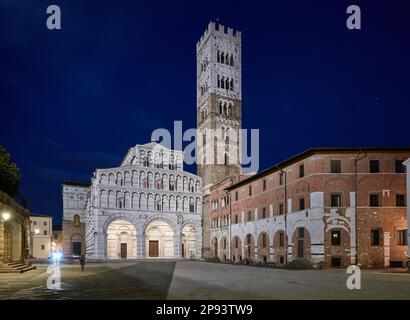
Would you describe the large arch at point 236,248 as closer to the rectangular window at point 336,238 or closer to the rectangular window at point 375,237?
the rectangular window at point 336,238

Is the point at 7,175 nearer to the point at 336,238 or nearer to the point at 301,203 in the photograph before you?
the point at 301,203

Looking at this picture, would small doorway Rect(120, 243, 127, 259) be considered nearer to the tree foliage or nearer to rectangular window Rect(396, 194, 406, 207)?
the tree foliage

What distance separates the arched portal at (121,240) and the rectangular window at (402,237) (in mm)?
41603

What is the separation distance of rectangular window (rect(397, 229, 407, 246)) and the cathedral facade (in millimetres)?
40031

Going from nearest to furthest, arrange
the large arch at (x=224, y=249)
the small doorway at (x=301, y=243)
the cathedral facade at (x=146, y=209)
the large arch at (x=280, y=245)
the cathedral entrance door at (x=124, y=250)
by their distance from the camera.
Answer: the small doorway at (x=301, y=243) < the large arch at (x=280, y=245) < the large arch at (x=224, y=249) < the cathedral facade at (x=146, y=209) < the cathedral entrance door at (x=124, y=250)

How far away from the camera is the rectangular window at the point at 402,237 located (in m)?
33.1

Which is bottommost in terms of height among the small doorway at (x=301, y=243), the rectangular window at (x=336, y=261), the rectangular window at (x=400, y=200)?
the rectangular window at (x=336, y=261)

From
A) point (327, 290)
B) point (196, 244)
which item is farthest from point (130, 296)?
point (196, 244)

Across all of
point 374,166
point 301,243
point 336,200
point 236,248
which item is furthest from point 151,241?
point 374,166

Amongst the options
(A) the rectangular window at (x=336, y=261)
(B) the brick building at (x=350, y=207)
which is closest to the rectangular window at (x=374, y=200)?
(B) the brick building at (x=350, y=207)

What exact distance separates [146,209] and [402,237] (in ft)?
135

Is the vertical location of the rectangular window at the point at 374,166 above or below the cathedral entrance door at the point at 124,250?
Result: above

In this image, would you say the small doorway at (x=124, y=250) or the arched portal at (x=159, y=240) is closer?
the small doorway at (x=124, y=250)

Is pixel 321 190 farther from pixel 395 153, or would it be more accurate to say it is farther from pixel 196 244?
pixel 196 244
